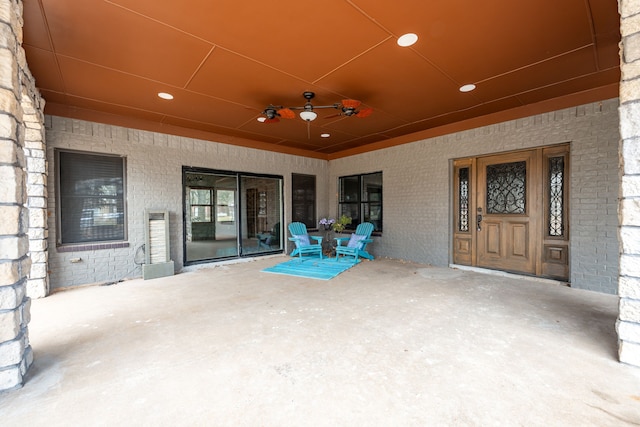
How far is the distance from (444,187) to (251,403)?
4937 millimetres

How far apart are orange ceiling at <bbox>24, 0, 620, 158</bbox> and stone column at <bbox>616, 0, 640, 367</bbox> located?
54cm

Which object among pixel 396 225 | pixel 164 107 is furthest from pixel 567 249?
pixel 164 107

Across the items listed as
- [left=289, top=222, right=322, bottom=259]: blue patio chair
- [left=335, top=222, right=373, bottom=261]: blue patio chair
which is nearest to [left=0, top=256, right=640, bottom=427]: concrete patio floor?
[left=335, top=222, right=373, bottom=261]: blue patio chair

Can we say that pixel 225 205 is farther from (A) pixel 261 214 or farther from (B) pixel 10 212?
(B) pixel 10 212

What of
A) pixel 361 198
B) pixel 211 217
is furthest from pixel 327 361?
pixel 211 217

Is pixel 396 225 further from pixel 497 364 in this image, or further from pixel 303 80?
pixel 497 364

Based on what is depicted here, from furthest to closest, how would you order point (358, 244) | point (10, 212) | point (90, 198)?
point (358, 244) → point (90, 198) → point (10, 212)

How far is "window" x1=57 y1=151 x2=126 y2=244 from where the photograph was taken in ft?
13.7

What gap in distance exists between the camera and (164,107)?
4223 mm

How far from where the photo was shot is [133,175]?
185 inches

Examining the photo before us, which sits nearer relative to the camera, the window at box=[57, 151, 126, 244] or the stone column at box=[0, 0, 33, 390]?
the stone column at box=[0, 0, 33, 390]

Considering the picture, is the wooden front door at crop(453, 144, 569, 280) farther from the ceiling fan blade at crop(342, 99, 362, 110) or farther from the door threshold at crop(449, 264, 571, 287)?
the ceiling fan blade at crop(342, 99, 362, 110)

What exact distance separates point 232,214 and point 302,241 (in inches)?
71.8

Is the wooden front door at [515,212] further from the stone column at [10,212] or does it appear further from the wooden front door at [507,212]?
the stone column at [10,212]
